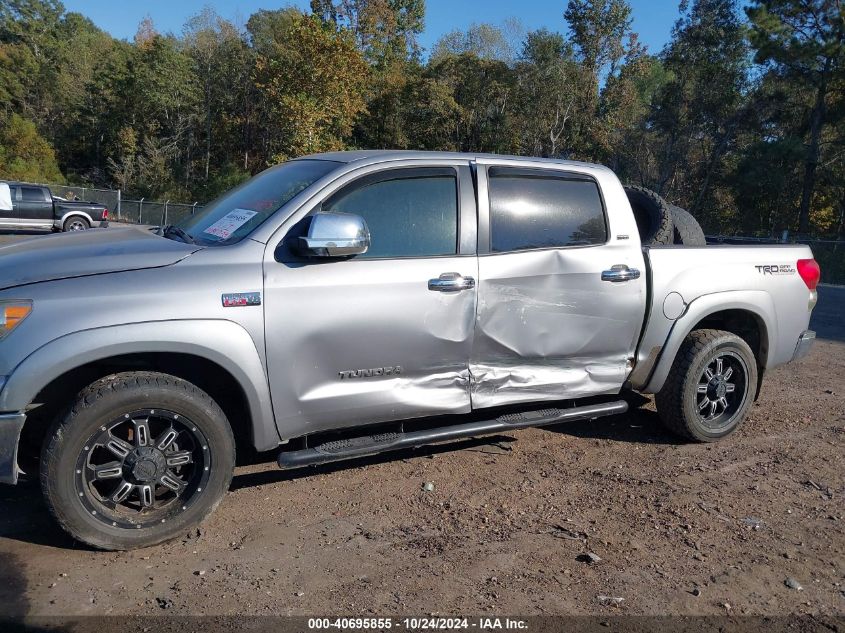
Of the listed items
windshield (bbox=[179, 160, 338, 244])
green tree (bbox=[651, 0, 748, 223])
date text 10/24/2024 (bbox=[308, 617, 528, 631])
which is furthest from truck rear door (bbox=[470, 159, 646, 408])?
green tree (bbox=[651, 0, 748, 223])

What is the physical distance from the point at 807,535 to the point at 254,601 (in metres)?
2.89

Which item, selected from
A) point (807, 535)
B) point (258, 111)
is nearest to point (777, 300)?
point (807, 535)

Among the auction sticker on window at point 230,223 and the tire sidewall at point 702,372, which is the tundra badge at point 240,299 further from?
the tire sidewall at point 702,372

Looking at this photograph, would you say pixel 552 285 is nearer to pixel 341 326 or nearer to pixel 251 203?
pixel 341 326

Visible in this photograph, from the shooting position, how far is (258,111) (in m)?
50.2

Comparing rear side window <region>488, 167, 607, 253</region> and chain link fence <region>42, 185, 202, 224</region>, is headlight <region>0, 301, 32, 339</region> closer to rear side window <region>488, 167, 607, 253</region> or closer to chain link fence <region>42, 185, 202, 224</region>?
rear side window <region>488, 167, 607, 253</region>

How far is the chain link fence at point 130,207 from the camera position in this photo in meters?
34.4

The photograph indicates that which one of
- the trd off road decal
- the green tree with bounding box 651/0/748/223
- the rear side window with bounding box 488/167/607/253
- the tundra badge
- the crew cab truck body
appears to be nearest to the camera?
the tundra badge

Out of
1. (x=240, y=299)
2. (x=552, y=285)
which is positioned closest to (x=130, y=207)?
(x=552, y=285)

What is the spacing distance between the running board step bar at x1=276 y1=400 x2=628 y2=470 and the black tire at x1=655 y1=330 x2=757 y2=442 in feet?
1.56

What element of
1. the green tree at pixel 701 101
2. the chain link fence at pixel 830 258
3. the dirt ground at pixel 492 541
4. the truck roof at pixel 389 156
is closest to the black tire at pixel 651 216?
the truck roof at pixel 389 156

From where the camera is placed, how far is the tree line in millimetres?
34562

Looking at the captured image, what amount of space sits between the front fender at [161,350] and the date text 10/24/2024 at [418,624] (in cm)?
110

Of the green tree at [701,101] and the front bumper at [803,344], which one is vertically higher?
the green tree at [701,101]
